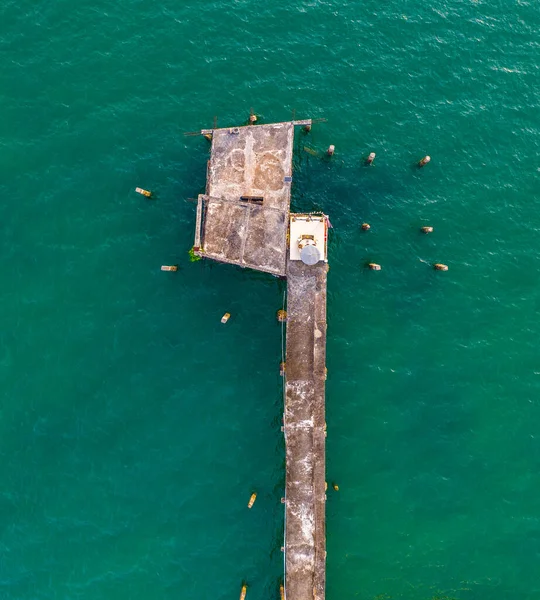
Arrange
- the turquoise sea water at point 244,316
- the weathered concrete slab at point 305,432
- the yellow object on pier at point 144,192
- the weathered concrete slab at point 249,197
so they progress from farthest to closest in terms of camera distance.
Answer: the yellow object on pier at point 144,192, the turquoise sea water at point 244,316, the weathered concrete slab at point 249,197, the weathered concrete slab at point 305,432

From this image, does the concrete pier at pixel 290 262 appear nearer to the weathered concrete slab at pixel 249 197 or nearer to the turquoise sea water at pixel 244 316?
the weathered concrete slab at pixel 249 197

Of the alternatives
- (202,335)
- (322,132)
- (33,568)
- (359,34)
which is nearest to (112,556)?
(33,568)

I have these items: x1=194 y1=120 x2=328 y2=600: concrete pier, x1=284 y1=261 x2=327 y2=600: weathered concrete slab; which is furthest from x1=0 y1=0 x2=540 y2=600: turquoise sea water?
x1=194 y1=120 x2=328 y2=600: concrete pier

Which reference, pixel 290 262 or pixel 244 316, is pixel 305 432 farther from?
pixel 290 262

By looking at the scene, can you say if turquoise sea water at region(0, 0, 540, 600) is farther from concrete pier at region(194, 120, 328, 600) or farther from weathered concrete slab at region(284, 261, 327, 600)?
concrete pier at region(194, 120, 328, 600)

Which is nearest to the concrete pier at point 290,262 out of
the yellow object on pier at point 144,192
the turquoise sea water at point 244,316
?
the turquoise sea water at point 244,316

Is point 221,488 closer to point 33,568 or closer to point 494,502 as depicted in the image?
point 33,568
